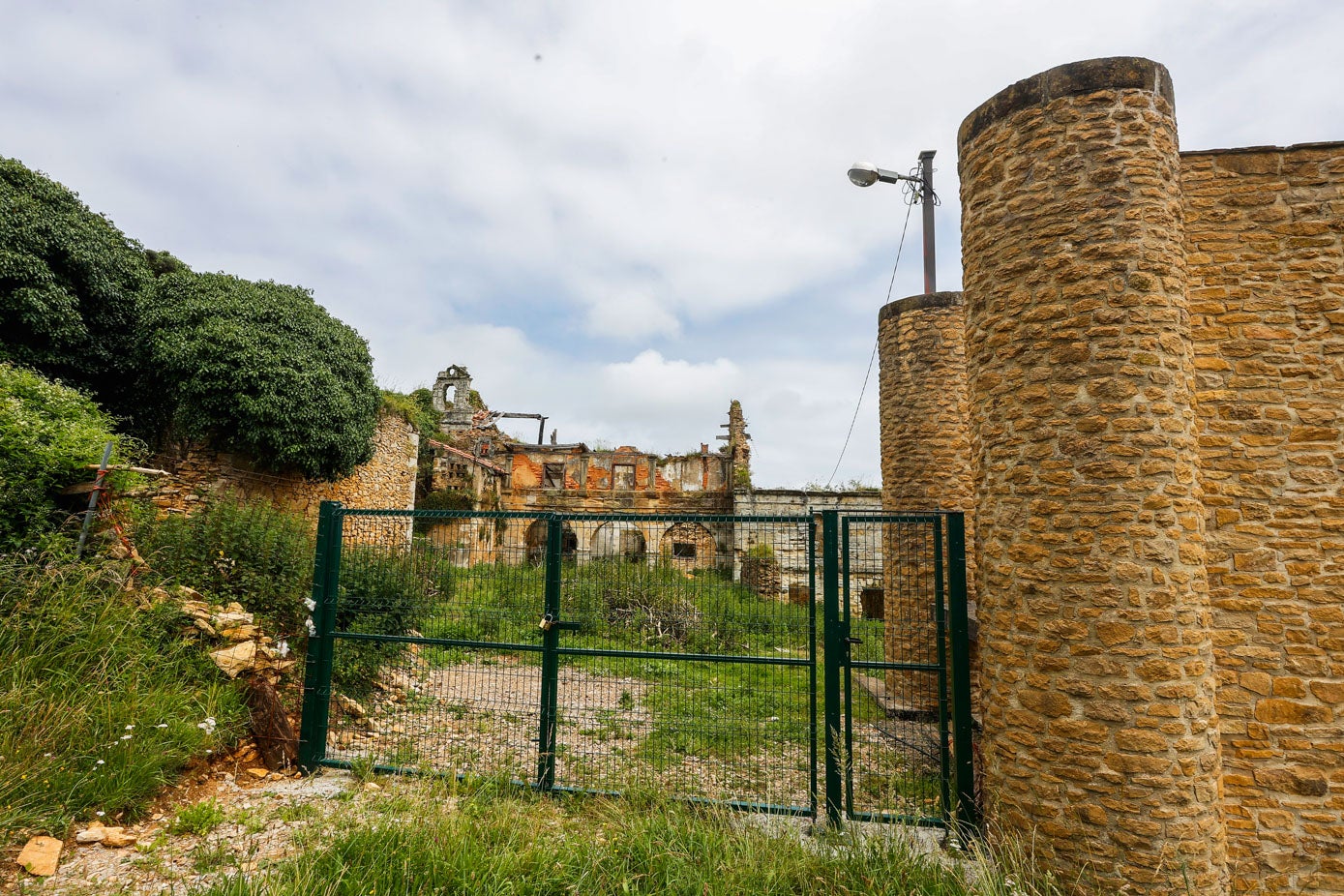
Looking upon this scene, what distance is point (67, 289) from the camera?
9.61 meters

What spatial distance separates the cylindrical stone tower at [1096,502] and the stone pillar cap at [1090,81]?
0.01m

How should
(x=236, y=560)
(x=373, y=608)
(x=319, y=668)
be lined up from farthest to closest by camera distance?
(x=236, y=560), (x=373, y=608), (x=319, y=668)

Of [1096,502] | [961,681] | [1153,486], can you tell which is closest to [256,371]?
[961,681]

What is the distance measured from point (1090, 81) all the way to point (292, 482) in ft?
42.8

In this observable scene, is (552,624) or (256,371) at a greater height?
(256,371)

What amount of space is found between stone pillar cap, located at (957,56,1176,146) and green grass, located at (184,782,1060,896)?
15.4ft

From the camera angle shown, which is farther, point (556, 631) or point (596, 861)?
point (556, 631)

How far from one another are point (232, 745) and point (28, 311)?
803 cm

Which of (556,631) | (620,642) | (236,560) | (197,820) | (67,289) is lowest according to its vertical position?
(197,820)

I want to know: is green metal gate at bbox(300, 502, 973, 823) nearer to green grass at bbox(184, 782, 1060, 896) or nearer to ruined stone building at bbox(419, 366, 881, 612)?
green grass at bbox(184, 782, 1060, 896)

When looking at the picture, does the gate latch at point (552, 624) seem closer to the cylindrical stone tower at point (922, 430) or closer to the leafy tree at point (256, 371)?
the cylindrical stone tower at point (922, 430)

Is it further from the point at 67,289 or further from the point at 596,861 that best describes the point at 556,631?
the point at 67,289

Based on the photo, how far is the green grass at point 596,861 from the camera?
336 cm

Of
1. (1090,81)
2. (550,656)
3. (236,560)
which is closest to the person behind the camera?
(1090,81)
